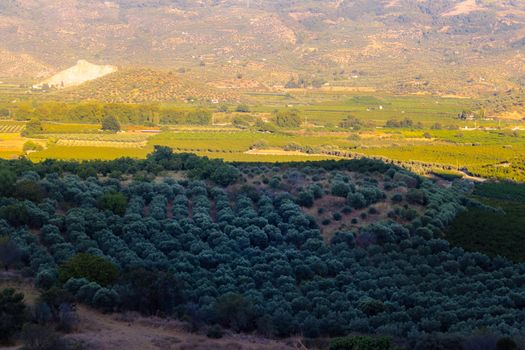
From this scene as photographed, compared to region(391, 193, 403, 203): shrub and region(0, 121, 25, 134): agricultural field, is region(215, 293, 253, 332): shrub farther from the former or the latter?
→ region(0, 121, 25, 134): agricultural field

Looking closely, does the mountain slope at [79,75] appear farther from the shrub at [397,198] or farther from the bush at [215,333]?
the bush at [215,333]

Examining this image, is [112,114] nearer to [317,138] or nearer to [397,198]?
[317,138]

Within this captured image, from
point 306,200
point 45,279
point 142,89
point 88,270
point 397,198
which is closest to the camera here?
point 45,279

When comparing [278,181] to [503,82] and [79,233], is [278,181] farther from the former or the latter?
[503,82]

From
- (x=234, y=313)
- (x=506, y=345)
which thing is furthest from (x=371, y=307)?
(x=506, y=345)

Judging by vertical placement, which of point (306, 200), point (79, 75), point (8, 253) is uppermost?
point (79, 75)

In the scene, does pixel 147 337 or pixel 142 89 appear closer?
pixel 147 337

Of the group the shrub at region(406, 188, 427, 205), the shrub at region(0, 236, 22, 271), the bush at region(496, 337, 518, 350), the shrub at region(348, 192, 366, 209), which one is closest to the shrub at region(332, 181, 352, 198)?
the shrub at region(348, 192, 366, 209)

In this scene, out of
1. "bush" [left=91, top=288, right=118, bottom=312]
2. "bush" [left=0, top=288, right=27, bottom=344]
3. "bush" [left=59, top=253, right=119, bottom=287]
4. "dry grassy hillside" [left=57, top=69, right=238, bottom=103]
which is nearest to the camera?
"bush" [left=0, top=288, right=27, bottom=344]

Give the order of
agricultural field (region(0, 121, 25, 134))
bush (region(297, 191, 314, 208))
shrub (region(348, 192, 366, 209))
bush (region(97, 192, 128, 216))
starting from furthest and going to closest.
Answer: agricultural field (region(0, 121, 25, 134)), bush (region(297, 191, 314, 208)), shrub (region(348, 192, 366, 209)), bush (region(97, 192, 128, 216))
